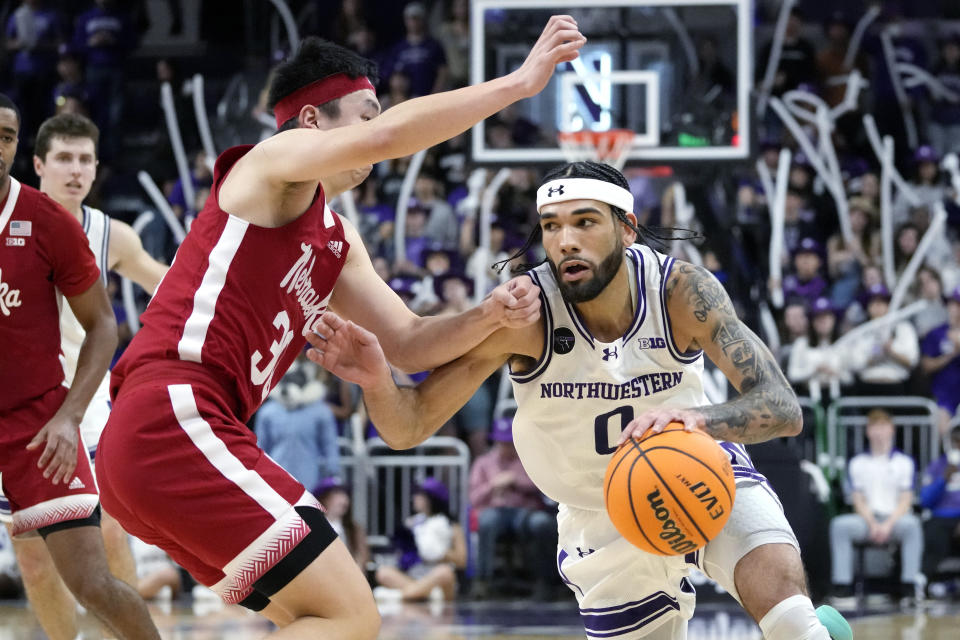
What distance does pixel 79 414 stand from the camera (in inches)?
184

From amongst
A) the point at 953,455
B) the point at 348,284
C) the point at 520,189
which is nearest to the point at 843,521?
the point at 953,455

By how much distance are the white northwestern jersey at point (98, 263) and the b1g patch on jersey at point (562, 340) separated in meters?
2.63

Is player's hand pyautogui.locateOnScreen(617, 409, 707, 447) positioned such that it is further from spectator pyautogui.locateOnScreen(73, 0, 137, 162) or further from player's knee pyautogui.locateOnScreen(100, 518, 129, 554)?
spectator pyautogui.locateOnScreen(73, 0, 137, 162)

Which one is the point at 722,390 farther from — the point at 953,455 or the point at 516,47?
the point at 516,47

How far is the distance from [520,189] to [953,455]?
4.35 meters

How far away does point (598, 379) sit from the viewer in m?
4.07

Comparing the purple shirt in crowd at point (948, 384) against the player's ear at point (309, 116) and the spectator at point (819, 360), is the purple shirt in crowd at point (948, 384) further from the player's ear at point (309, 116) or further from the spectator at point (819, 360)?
the player's ear at point (309, 116)

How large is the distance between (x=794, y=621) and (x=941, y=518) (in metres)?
5.98

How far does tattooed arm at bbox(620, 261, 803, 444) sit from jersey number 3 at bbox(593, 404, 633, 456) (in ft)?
0.91

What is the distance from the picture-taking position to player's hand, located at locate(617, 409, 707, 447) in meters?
3.51

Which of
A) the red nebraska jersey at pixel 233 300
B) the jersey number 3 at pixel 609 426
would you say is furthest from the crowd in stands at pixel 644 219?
the red nebraska jersey at pixel 233 300

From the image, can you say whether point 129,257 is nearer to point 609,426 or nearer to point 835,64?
point 609,426

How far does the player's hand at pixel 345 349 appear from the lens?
3666 mm

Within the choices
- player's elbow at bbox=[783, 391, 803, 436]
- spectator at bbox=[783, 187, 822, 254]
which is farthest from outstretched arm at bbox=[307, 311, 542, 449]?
spectator at bbox=[783, 187, 822, 254]
